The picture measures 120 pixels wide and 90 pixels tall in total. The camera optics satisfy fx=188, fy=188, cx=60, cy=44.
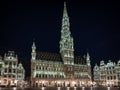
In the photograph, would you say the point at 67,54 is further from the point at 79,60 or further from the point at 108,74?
the point at 108,74

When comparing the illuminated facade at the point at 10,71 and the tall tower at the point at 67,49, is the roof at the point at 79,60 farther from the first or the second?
the illuminated facade at the point at 10,71

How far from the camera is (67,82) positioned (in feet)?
411

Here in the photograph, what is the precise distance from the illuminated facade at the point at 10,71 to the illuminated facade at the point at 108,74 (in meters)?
61.7

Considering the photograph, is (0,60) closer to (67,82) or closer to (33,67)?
(33,67)

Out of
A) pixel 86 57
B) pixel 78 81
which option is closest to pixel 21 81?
pixel 78 81

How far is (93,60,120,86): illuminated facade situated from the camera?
418 ft

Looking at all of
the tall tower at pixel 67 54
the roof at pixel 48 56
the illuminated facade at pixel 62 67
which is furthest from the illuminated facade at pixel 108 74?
the roof at pixel 48 56

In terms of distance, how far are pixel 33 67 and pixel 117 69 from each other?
56523 millimetres

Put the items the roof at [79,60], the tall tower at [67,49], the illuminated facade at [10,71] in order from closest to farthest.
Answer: the illuminated facade at [10,71], the tall tower at [67,49], the roof at [79,60]

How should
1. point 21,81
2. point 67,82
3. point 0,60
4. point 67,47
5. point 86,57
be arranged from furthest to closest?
point 86,57 → point 67,47 → point 67,82 → point 21,81 → point 0,60

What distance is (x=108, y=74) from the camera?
134750mm

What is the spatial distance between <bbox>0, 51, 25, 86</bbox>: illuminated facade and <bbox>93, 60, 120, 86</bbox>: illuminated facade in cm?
6169

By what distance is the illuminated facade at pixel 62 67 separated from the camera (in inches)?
4616

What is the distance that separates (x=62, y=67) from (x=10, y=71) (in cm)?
3786
